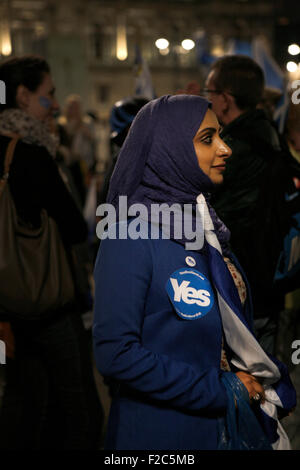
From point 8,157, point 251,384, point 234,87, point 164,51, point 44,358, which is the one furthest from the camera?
point 164,51

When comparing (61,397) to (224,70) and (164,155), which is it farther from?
(224,70)

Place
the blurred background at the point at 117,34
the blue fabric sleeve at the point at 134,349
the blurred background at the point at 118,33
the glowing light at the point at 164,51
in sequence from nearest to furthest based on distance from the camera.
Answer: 1. the blue fabric sleeve at the point at 134,349
2. the blurred background at the point at 117,34
3. the blurred background at the point at 118,33
4. the glowing light at the point at 164,51

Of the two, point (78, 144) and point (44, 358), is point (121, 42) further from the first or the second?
point (44, 358)

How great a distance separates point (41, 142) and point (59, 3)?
40.2 meters

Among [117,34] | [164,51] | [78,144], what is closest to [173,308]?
[78,144]

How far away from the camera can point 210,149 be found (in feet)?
5.66

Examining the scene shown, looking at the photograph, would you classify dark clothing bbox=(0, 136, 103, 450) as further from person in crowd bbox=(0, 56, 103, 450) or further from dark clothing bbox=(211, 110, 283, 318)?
dark clothing bbox=(211, 110, 283, 318)

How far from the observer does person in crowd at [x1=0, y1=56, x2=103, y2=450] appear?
258 centimetres

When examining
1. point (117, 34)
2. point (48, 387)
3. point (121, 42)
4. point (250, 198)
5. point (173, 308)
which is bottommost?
point (48, 387)

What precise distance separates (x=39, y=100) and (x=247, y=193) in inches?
49.8

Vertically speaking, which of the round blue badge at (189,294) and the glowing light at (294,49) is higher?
the glowing light at (294,49)

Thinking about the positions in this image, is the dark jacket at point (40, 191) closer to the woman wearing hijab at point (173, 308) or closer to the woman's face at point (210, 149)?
the woman wearing hijab at point (173, 308)

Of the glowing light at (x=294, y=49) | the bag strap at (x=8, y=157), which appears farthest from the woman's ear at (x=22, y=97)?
the glowing light at (x=294, y=49)

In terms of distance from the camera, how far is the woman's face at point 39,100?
2.92m
